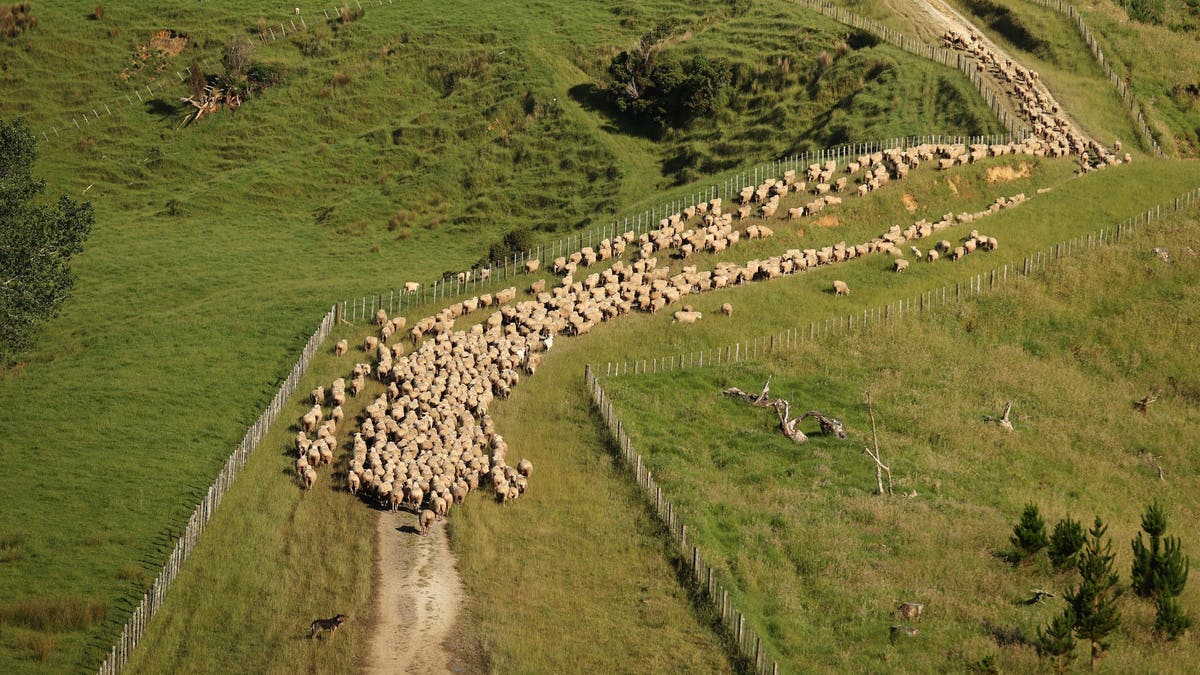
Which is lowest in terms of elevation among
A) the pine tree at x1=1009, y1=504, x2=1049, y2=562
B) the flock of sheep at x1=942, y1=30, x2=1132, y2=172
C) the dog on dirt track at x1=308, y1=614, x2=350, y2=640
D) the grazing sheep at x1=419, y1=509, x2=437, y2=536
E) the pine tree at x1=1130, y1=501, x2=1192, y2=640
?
the grazing sheep at x1=419, y1=509, x2=437, y2=536

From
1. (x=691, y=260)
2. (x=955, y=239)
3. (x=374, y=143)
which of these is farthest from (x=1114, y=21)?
(x=374, y=143)

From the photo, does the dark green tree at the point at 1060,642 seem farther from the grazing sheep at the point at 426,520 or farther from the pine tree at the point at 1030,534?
the grazing sheep at the point at 426,520

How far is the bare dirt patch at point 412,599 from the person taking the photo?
131 ft

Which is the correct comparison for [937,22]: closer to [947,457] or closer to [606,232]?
[606,232]

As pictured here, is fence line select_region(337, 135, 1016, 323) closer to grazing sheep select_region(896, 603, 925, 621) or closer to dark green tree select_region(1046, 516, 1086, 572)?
grazing sheep select_region(896, 603, 925, 621)

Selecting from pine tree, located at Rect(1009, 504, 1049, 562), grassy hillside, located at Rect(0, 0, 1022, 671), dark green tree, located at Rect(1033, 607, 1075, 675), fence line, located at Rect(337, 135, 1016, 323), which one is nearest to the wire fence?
grassy hillside, located at Rect(0, 0, 1022, 671)

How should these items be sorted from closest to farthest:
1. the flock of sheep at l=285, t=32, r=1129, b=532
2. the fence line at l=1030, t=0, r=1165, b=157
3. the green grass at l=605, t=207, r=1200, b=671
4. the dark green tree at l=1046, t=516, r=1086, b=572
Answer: the green grass at l=605, t=207, r=1200, b=671 < the dark green tree at l=1046, t=516, r=1086, b=572 < the flock of sheep at l=285, t=32, r=1129, b=532 < the fence line at l=1030, t=0, r=1165, b=157

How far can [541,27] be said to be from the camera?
365ft

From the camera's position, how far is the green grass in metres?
41.3

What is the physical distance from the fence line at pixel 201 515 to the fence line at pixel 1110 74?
54.6 meters

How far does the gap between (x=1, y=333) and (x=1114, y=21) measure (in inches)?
3102

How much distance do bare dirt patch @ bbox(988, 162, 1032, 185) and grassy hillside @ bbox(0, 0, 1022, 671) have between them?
20.2 feet

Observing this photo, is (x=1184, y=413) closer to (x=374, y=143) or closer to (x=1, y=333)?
(x=1, y=333)

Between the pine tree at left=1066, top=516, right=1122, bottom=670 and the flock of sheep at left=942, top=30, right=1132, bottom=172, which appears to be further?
the flock of sheep at left=942, top=30, right=1132, bottom=172
